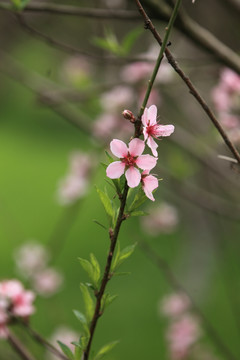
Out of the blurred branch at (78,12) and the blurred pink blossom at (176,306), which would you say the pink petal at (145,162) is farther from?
the blurred pink blossom at (176,306)

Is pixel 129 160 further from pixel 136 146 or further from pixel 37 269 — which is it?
pixel 37 269

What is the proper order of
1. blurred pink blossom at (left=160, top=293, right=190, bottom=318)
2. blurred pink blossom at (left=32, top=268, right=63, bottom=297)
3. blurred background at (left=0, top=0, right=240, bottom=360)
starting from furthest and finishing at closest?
blurred pink blossom at (left=32, top=268, right=63, bottom=297) < blurred pink blossom at (left=160, top=293, right=190, bottom=318) < blurred background at (left=0, top=0, right=240, bottom=360)

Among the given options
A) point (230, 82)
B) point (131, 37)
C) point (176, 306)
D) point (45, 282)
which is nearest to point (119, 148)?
point (131, 37)

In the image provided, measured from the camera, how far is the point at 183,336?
229cm

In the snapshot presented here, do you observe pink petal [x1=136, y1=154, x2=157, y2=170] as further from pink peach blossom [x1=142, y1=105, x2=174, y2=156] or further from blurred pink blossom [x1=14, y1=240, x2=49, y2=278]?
blurred pink blossom [x1=14, y1=240, x2=49, y2=278]

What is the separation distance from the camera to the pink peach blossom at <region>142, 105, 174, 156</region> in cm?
67

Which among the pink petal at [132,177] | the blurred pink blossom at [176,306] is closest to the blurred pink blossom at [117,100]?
the blurred pink blossom at [176,306]

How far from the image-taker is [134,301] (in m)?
4.19

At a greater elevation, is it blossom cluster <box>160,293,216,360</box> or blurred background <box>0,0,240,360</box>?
blurred background <box>0,0,240,360</box>

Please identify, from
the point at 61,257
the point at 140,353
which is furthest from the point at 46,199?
the point at 140,353

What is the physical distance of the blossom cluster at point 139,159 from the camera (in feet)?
2.17

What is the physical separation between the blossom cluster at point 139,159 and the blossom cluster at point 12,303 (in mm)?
466

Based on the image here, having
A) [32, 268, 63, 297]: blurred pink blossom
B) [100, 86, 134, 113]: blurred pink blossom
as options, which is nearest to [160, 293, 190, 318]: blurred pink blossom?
[32, 268, 63, 297]: blurred pink blossom

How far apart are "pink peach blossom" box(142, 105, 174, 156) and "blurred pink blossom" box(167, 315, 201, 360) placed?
175cm
